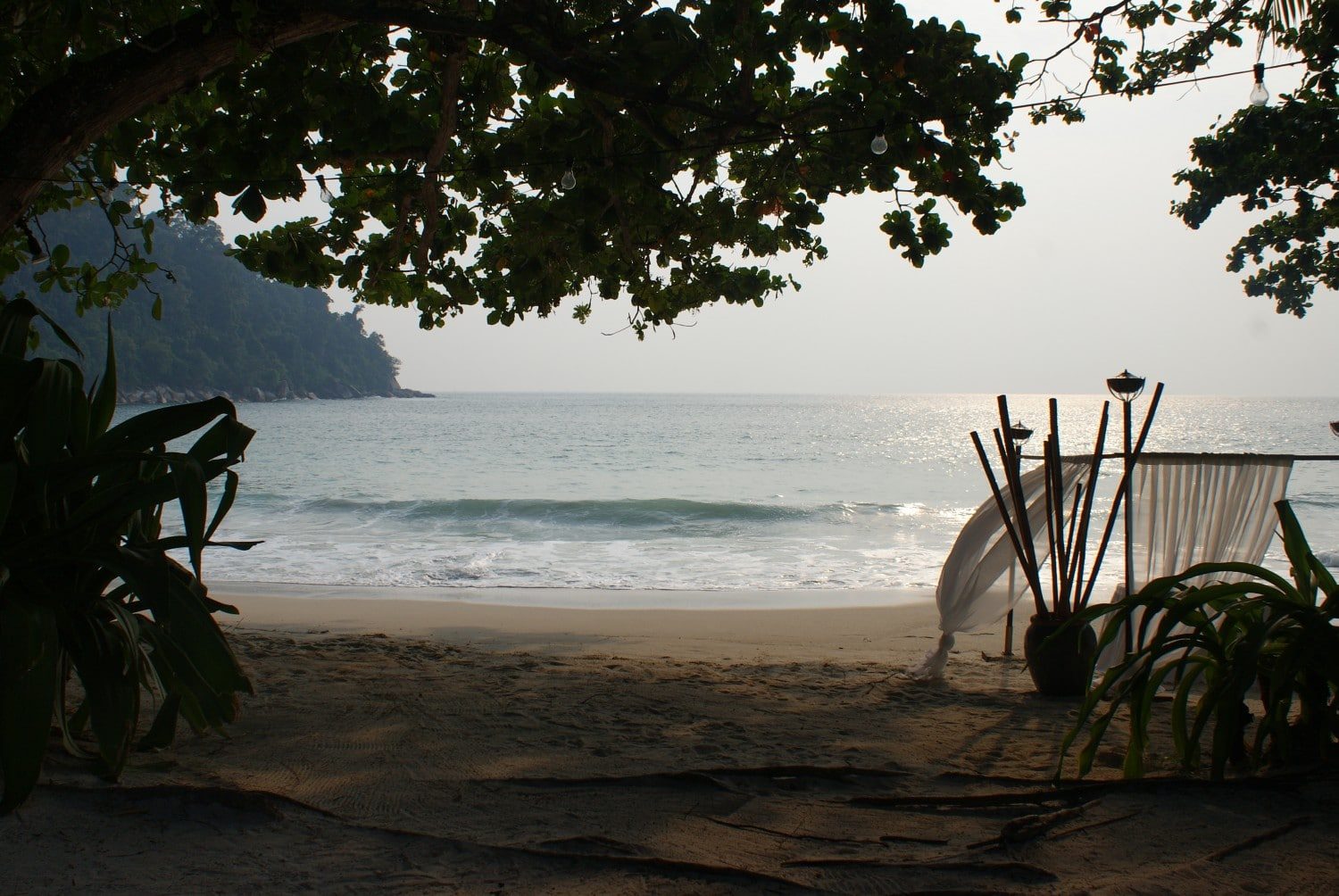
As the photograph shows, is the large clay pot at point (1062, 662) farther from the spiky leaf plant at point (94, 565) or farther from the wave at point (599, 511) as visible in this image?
the wave at point (599, 511)

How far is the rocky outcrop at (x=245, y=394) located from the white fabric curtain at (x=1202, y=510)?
51.8 m

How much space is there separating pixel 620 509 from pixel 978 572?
15937mm

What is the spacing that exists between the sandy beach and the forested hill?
55.3 metres

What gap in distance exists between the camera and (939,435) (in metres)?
53.5

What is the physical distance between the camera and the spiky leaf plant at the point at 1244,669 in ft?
9.95

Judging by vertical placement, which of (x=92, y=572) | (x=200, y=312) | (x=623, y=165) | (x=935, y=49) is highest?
(x=200, y=312)

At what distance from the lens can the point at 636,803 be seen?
2.93 m

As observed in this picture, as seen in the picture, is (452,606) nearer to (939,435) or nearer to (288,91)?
(288,91)

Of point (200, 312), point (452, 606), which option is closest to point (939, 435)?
point (452, 606)

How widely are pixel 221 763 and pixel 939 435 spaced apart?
5333 cm

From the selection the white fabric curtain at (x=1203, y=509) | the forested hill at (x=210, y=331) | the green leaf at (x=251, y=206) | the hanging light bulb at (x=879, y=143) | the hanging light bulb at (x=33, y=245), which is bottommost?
the white fabric curtain at (x=1203, y=509)

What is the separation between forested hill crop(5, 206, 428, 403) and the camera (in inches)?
2514

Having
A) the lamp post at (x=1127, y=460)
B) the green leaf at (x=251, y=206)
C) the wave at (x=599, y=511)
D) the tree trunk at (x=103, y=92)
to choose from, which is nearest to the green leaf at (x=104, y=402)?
the tree trunk at (x=103, y=92)

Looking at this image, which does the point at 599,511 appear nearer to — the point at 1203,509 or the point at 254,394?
the point at 1203,509
